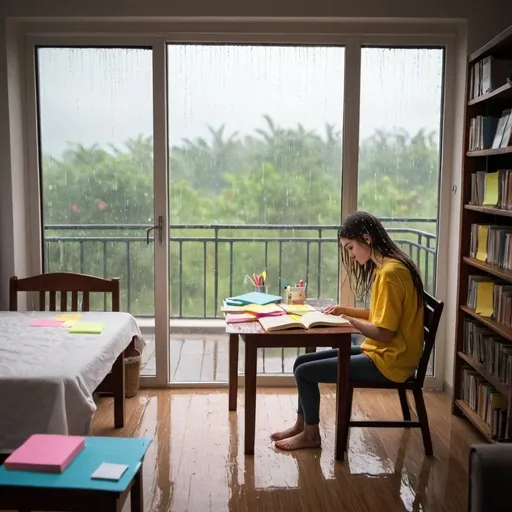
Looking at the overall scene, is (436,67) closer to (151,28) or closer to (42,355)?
(151,28)

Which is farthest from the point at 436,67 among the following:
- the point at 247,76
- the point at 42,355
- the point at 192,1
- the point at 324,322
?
the point at 42,355

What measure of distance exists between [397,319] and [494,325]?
542 mm

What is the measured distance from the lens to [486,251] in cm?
314

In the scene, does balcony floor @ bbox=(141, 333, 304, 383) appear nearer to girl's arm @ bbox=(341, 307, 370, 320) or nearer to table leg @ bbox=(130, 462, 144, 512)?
girl's arm @ bbox=(341, 307, 370, 320)

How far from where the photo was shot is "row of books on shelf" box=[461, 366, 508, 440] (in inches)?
117

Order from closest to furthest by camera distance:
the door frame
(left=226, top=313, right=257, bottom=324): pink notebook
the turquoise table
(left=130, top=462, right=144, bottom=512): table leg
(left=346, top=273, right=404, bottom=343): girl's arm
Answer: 1. the turquoise table
2. (left=130, top=462, right=144, bottom=512): table leg
3. (left=346, top=273, right=404, bottom=343): girl's arm
4. (left=226, top=313, right=257, bottom=324): pink notebook
5. the door frame

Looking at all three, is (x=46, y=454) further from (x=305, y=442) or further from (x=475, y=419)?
(x=475, y=419)

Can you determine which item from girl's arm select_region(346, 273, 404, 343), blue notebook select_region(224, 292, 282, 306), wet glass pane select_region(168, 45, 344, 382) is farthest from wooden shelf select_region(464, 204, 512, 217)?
blue notebook select_region(224, 292, 282, 306)

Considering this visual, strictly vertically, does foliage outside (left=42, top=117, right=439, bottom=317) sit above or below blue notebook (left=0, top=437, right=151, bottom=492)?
above

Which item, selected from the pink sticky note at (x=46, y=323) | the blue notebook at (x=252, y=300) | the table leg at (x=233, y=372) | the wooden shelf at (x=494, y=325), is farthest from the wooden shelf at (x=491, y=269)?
the pink sticky note at (x=46, y=323)

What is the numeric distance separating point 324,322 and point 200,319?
4.66 feet

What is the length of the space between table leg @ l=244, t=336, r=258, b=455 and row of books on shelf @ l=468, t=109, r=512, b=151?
1.46 metres

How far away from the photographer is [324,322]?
2781 millimetres

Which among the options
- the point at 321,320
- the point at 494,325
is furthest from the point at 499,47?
the point at 321,320
